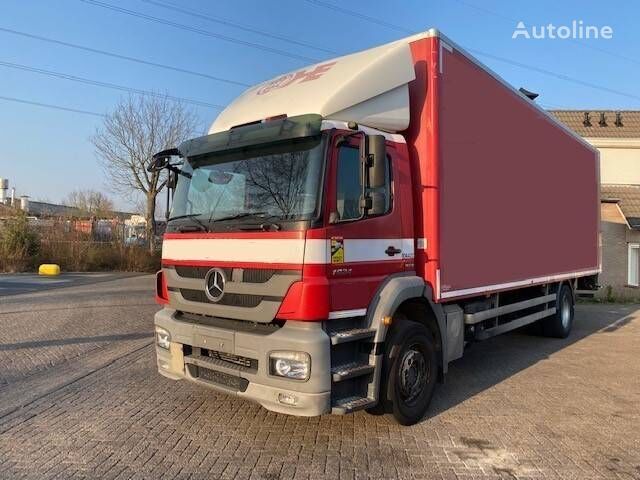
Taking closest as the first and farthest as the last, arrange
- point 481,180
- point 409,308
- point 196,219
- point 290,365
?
1. point 290,365
2. point 196,219
3. point 409,308
4. point 481,180

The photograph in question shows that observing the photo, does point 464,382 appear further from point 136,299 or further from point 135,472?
point 136,299

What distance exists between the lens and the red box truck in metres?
4.04

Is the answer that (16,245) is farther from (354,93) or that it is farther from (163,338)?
(354,93)

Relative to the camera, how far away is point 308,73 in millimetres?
5305

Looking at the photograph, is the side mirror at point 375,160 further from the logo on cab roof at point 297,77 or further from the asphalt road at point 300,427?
the asphalt road at point 300,427

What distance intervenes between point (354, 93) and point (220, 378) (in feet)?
8.95

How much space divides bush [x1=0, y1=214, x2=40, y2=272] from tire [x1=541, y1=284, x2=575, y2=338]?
59.6 feet

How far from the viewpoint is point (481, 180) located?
586 centimetres

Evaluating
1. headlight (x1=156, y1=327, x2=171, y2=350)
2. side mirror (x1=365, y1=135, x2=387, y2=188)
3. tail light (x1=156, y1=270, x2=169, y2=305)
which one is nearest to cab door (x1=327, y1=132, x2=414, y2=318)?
side mirror (x1=365, y1=135, x2=387, y2=188)

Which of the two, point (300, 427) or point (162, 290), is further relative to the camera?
point (162, 290)

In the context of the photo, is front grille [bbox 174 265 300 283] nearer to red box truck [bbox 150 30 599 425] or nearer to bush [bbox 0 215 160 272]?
red box truck [bbox 150 30 599 425]

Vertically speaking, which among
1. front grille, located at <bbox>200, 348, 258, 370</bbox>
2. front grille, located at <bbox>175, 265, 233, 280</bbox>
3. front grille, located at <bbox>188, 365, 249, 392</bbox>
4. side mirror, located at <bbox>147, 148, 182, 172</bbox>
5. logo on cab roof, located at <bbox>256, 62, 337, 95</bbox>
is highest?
logo on cab roof, located at <bbox>256, 62, 337, 95</bbox>

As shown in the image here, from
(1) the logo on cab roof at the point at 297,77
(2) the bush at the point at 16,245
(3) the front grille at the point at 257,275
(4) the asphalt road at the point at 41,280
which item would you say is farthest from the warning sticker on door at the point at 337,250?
(2) the bush at the point at 16,245

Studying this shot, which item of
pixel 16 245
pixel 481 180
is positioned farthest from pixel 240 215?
pixel 16 245
